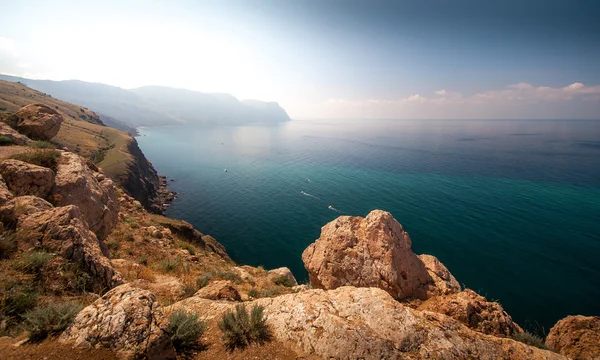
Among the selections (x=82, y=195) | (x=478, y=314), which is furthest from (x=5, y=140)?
(x=478, y=314)

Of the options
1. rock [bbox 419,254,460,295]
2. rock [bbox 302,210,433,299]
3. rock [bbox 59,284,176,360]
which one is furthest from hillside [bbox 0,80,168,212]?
rock [bbox 419,254,460,295]

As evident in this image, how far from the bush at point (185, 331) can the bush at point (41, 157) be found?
12.1 metres

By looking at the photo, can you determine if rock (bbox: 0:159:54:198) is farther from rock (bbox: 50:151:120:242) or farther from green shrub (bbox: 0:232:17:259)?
green shrub (bbox: 0:232:17:259)

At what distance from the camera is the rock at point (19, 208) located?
7.34 m

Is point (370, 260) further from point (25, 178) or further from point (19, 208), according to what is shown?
point (25, 178)

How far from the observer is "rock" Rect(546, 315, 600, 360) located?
28.6 feet

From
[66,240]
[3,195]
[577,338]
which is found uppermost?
[3,195]

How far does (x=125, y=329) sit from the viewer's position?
15.6ft

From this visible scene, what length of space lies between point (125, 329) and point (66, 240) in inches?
187

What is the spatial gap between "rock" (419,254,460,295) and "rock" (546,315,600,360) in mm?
3649

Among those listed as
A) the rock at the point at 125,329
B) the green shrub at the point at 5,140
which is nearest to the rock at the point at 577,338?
the rock at the point at 125,329

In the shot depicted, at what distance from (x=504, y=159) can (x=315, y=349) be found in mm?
141332

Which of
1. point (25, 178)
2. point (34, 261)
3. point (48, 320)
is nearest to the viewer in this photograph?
point (48, 320)

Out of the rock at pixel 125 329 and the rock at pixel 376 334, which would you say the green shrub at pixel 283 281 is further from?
the rock at pixel 125 329
